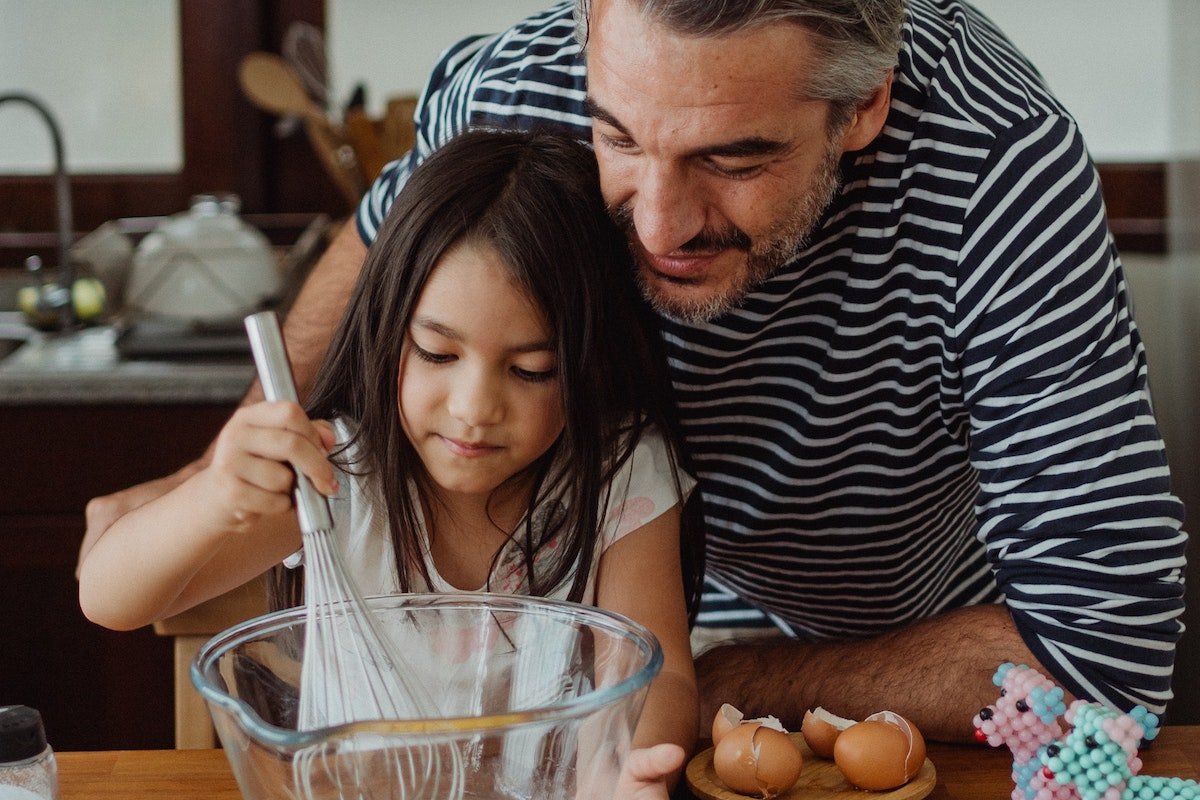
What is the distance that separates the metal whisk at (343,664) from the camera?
27.8 inches

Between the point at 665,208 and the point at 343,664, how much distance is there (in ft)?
1.36

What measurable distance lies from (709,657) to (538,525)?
189mm

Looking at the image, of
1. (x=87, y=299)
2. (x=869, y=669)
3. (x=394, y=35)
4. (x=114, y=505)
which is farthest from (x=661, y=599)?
(x=394, y=35)

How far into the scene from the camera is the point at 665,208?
1.04m

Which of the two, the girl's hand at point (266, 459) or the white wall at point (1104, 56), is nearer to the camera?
the girl's hand at point (266, 459)

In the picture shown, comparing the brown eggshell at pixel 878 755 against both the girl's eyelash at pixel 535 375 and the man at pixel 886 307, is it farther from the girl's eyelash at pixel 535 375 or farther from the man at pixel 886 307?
the girl's eyelash at pixel 535 375

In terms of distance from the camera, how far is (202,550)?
0.97 meters

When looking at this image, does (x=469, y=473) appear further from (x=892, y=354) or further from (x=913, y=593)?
(x=913, y=593)

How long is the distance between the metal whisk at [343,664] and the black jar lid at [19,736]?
0.15m

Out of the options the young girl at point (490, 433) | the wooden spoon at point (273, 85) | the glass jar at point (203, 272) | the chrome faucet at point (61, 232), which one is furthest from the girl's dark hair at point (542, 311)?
the wooden spoon at point (273, 85)

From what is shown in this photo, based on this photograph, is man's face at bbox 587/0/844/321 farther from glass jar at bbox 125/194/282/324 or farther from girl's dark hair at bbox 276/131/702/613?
glass jar at bbox 125/194/282/324

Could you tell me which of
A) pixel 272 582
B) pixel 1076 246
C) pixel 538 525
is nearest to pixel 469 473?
pixel 538 525

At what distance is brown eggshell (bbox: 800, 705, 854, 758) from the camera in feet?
3.02

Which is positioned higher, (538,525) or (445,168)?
(445,168)
